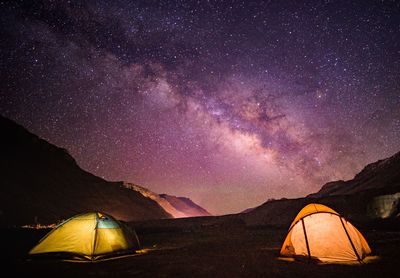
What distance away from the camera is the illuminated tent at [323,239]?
9.19 m

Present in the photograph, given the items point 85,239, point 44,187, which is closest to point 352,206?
point 85,239

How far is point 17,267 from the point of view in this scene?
925 cm

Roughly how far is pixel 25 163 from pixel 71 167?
18444 millimetres

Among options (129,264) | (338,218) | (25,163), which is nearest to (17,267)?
(129,264)

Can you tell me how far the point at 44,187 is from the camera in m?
60.3

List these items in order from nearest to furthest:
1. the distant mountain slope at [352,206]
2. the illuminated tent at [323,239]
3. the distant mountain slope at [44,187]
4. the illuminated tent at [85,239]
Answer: the illuminated tent at [323,239], the illuminated tent at [85,239], the distant mountain slope at [352,206], the distant mountain slope at [44,187]

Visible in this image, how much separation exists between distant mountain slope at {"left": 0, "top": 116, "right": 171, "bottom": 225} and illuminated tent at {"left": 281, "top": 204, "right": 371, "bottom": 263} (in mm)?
38613

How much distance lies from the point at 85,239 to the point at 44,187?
58.8 meters

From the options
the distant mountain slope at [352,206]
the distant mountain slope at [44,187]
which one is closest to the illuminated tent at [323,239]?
the distant mountain slope at [352,206]

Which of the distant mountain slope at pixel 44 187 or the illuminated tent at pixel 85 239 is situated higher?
the distant mountain slope at pixel 44 187

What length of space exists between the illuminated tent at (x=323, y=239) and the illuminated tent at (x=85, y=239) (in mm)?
7122

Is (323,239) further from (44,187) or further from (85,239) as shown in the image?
(44,187)

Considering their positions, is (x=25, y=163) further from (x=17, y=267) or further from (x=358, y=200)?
(x=358, y=200)

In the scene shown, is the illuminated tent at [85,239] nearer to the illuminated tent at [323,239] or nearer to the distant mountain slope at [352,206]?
the illuminated tent at [323,239]
